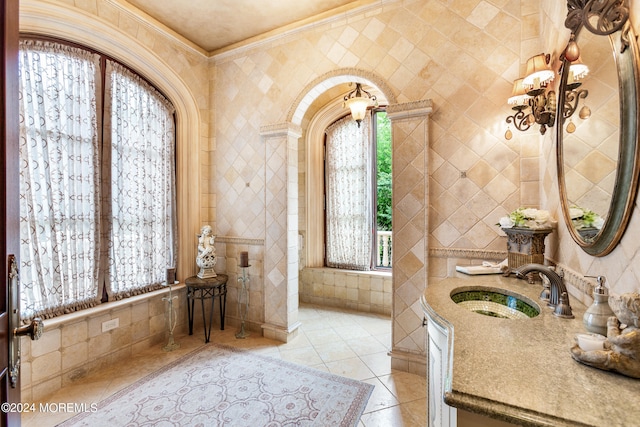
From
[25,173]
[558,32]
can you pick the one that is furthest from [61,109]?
[558,32]

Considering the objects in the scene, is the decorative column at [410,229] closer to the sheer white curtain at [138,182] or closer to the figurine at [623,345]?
the figurine at [623,345]

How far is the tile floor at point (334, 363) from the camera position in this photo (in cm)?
197

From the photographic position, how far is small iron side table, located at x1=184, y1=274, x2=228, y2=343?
306 centimetres

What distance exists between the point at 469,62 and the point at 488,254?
1.59m

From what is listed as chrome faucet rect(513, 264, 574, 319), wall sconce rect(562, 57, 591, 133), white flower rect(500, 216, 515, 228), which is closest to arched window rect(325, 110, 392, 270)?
white flower rect(500, 216, 515, 228)

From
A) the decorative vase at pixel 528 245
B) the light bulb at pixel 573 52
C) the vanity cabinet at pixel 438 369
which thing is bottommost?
the vanity cabinet at pixel 438 369

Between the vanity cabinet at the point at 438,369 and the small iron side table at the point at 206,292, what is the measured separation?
2401 millimetres

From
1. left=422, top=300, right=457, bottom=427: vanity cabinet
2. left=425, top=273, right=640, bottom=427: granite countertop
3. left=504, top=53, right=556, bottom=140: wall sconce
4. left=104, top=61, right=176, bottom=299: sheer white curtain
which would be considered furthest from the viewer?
left=104, top=61, right=176, bottom=299: sheer white curtain

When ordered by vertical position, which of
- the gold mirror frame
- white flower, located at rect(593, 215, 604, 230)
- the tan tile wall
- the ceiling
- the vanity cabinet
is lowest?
the tan tile wall

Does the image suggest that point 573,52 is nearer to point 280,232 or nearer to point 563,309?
point 563,309

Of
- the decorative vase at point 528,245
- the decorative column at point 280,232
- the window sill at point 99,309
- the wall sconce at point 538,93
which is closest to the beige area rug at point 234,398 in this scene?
the decorative column at point 280,232

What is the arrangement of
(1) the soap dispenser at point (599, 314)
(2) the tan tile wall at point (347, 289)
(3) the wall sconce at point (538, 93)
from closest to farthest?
(1) the soap dispenser at point (599, 314) < (3) the wall sconce at point (538, 93) < (2) the tan tile wall at point (347, 289)

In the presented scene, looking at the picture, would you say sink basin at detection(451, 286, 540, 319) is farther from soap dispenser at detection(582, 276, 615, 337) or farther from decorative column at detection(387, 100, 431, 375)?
decorative column at detection(387, 100, 431, 375)

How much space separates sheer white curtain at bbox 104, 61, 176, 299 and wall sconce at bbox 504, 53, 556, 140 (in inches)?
133
